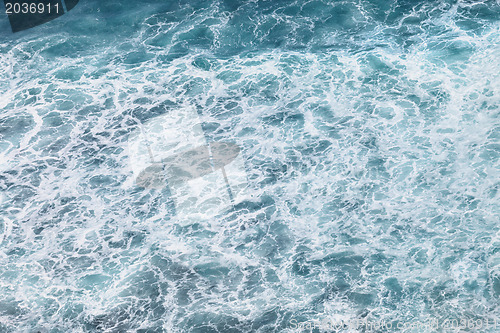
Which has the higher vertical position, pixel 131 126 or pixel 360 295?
pixel 131 126

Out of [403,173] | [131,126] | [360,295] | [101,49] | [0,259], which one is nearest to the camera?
[360,295]

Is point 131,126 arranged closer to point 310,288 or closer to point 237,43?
point 237,43

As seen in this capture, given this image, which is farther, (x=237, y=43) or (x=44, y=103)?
(x=237, y=43)

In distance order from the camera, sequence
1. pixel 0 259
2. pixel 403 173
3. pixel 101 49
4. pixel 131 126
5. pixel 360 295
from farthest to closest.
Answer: pixel 101 49, pixel 131 126, pixel 403 173, pixel 0 259, pixel 360 295

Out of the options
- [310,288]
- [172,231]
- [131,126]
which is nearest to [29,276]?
[172,231]

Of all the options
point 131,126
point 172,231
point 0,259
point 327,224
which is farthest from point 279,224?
point 0,259

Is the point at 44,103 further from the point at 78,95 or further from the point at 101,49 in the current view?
the point at 101,49
